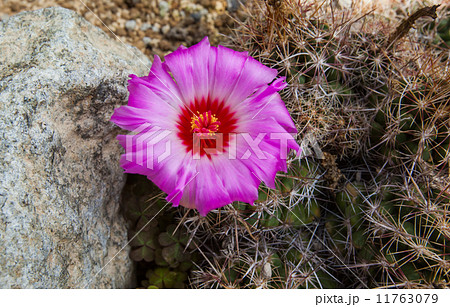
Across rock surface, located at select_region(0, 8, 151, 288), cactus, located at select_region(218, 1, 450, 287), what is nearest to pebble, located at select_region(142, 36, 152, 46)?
rock surface, located at select_region(0, 8, 151, 288)

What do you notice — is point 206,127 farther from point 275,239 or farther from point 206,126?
point 275,239

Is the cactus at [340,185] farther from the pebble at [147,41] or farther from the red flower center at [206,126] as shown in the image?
the pebble at [147,41]

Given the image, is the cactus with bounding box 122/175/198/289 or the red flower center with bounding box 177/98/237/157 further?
the cactus with bounding box 122/175/198/289

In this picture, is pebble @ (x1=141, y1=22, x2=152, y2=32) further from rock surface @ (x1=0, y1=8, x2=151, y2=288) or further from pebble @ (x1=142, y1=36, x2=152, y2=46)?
rock surface @ (x1=0, y1=8, x2=151, y2=288)

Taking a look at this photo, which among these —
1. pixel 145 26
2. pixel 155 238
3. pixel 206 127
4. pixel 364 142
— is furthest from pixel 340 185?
pixel 145 26

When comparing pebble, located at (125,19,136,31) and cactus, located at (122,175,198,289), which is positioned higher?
pebble, located at (125,19,136,31)

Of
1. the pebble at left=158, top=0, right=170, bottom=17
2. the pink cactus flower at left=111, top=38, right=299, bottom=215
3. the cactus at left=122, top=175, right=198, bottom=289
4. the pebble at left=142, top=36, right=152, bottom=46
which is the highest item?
the pebble at left=158, top=0, right=170, bottom=17

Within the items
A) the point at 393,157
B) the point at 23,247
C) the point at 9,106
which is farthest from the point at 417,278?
the point at 9,106
